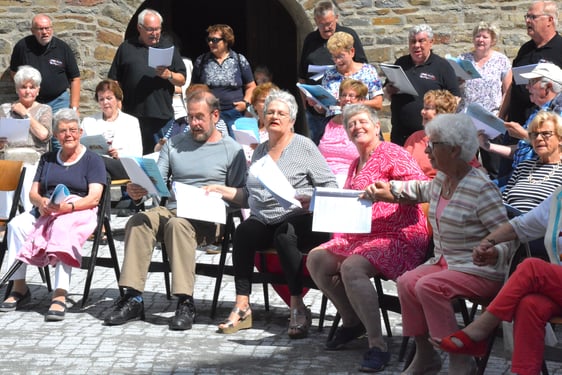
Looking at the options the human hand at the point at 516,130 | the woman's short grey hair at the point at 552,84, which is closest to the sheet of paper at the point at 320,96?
the human hand at the point at 516,130

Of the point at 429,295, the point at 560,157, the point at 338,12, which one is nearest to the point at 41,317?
the point at 429,295

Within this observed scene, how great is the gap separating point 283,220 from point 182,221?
0.64 m

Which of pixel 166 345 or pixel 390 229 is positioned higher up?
pixel 390 229

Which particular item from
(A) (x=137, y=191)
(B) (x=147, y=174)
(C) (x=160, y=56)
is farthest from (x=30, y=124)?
(B) (x=147, y=174)

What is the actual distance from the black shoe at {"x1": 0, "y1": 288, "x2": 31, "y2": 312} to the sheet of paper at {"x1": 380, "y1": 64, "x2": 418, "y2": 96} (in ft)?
10.4

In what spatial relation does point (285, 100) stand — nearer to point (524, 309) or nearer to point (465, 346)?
point (465, 346)

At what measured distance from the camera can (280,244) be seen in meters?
6.91

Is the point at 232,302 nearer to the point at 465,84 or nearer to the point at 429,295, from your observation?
the point at 429,295

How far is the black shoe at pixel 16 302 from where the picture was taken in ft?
25.1

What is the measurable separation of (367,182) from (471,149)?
2.65 ft

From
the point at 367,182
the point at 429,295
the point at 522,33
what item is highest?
the point at 522,33

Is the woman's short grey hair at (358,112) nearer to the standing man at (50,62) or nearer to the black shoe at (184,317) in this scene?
the black shoe at (184,317)

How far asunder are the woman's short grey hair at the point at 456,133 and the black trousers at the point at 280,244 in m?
1.32

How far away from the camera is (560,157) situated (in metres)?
6.73
